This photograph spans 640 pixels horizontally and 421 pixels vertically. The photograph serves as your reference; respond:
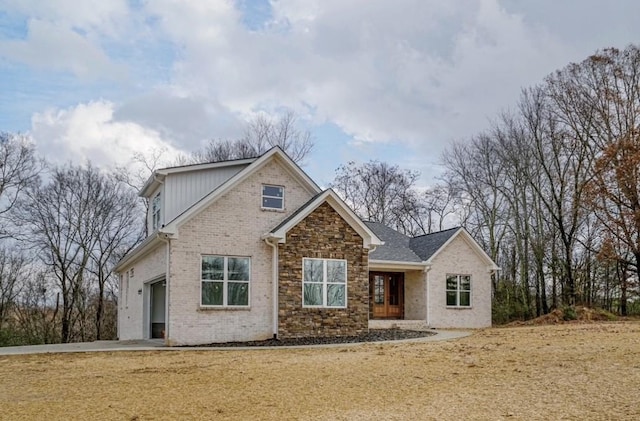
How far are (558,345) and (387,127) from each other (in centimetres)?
1809

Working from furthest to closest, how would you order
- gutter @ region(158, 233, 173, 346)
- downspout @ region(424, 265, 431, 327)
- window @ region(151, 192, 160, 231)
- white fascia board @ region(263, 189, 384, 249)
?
downspout @ region(424, 265, 431, 327) → window @ region(151, 192, 160, 231) → white fascia board @ region(263, 189, 384, 249) → gutter @ region(158, 233, 173, 346)

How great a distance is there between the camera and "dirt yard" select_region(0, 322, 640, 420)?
293 inches

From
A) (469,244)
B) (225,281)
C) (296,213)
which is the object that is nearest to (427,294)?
(469,244)

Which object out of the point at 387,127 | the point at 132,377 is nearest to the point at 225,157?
the point at 387,127

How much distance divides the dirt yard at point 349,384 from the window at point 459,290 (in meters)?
12.5

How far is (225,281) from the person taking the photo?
1820cm

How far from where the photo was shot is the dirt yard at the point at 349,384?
7.45 meters

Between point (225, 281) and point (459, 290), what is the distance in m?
12.5

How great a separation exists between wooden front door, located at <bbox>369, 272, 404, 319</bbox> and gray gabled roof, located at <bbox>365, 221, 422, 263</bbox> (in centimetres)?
128

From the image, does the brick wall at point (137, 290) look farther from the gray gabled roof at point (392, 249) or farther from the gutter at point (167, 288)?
the gray gabled roof at point (392, 249)

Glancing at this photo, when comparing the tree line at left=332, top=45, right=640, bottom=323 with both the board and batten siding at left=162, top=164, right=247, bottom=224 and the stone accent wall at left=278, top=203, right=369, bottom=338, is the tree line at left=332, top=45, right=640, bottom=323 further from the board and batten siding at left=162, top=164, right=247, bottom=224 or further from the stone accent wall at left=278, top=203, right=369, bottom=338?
the board and batten siding at left=162, top=164, right=247, bottom=224

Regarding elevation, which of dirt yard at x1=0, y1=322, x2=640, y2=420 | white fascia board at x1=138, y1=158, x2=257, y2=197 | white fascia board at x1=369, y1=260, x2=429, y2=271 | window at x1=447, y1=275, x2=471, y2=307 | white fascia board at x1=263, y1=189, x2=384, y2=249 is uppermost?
white fascia board at x1=138, y1=158, x2=257, y2=197

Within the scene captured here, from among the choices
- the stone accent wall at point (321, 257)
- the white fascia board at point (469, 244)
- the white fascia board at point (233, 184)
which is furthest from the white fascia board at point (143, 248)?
the white fascia board at point (469, 244)

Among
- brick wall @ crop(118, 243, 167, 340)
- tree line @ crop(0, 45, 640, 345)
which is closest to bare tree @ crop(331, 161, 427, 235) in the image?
tree line @ crop(0, 45, 640, 345)
